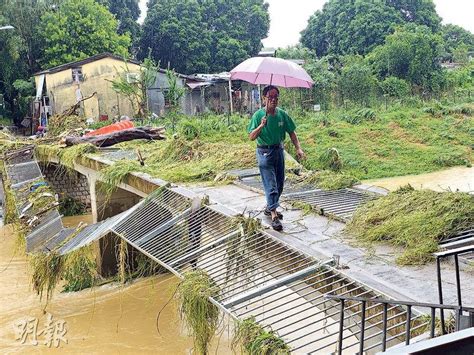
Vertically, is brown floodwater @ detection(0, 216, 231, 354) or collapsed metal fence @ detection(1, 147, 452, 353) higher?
collapsed metal fence @ detection(1, 147, 452, 353)

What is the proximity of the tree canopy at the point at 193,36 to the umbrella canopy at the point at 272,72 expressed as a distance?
30840 millimetres

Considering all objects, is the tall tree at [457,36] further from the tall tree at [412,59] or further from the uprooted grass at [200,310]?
the uprooted grass at [200,310]

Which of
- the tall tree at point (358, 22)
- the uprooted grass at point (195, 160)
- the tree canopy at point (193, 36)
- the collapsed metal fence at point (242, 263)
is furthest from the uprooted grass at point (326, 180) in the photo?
the tall tree at point (358, 22)

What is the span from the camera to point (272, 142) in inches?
229

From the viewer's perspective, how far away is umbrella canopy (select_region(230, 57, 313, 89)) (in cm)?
596

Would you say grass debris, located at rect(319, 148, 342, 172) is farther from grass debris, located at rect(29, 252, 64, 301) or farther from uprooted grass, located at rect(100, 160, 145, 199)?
grass debris, located at rect(29, 252, 64, 301)

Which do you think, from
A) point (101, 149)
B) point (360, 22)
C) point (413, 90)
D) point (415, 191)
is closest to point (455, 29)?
point (360, 22)

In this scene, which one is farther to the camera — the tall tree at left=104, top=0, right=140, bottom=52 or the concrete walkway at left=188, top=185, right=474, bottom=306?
the tall tree at left=104, top=0, right=140, bottom=52

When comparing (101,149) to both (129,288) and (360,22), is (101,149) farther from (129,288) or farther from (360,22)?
(360,22)


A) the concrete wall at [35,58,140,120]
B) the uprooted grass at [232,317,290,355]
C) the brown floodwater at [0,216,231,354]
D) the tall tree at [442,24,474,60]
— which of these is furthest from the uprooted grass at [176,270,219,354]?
the tall tree at [442,24,474,60]

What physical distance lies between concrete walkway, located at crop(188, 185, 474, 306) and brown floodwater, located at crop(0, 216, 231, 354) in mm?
2293

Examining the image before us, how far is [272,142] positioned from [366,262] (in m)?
1.66

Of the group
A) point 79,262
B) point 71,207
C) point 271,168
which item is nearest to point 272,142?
point 271,168

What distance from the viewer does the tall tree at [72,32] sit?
98.1ft
